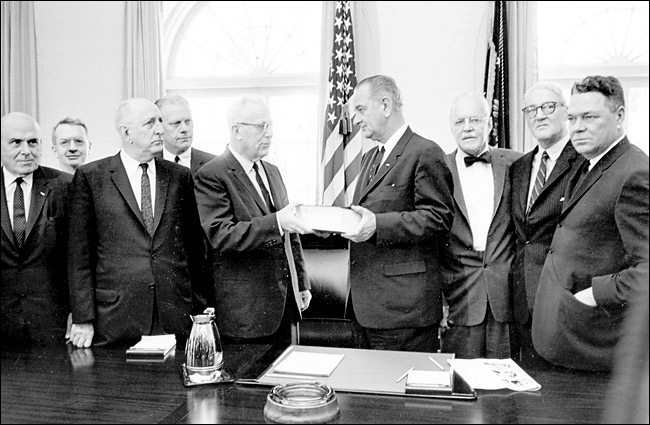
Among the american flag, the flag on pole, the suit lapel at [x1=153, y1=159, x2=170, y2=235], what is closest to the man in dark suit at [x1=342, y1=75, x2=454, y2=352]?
the american flag

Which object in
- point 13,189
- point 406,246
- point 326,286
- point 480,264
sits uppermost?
point 13,189

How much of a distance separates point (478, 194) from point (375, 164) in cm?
72

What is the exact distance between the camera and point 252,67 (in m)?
4.12

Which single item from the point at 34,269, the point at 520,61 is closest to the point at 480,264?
the point at 520,61

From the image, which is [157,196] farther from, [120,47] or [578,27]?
[578,27]

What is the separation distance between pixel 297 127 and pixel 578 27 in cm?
220

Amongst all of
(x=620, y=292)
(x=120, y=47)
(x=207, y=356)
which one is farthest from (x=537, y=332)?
(x=120, y=47)

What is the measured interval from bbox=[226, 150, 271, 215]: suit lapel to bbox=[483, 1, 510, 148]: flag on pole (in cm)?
200

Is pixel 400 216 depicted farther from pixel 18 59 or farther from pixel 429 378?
pixel 18 59

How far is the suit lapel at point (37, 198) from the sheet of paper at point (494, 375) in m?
1.38

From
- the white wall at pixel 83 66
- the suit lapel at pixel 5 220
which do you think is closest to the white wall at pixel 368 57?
the white wall at pixel 83 66

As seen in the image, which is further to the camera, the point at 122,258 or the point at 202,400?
the point at 122,258

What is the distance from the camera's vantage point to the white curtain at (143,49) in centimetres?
299

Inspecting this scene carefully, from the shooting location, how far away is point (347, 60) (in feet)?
11.1
